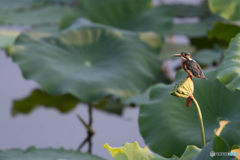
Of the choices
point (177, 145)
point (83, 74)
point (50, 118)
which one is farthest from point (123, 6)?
point (177, 145)

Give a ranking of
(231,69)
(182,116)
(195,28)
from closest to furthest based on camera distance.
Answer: (231,69) < (182,116) < (195,28)

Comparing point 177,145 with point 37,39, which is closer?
point 177,145

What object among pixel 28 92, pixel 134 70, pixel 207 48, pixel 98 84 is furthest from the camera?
pixel 207 48

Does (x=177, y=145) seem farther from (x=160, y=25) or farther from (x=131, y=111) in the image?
(x=160, y=25)

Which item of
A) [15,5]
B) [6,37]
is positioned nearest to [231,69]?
[6,37]

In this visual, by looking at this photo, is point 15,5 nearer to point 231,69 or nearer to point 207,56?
point 207,56
